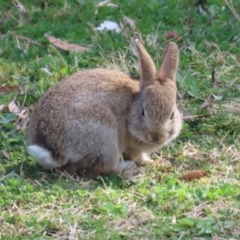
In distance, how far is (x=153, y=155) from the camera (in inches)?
267

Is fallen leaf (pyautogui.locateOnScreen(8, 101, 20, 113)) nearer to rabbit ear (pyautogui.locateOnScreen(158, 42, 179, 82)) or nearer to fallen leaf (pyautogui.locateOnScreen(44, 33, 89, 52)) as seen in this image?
fallen leaf (pyautogui.locateOnScreen(44, 33, 89, 52))

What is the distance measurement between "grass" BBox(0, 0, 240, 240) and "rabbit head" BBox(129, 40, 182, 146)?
0.84ft

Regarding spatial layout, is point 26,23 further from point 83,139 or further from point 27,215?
point 27,215

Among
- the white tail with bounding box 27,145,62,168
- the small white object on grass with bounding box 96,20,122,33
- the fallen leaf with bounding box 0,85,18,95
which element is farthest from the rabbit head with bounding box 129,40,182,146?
the small white object on grass with bounding box 96,20,122,33

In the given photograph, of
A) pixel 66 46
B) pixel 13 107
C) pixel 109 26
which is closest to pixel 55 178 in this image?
pixel 13 107

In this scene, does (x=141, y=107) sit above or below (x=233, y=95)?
above

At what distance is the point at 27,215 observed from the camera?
557 centimetres

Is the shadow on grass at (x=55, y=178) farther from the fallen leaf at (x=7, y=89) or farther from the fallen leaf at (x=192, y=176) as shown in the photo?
the fallen leaf at (x=7, y=89)

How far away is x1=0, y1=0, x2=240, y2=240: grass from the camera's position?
5.41 m

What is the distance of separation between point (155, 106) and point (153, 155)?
1.75 feet

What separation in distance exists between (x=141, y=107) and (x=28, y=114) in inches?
43.4

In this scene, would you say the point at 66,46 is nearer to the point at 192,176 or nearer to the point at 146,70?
the point at 146,70

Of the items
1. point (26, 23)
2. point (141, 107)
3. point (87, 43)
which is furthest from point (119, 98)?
point (26, 23)

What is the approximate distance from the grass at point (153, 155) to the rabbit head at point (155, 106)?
10.1 inches
